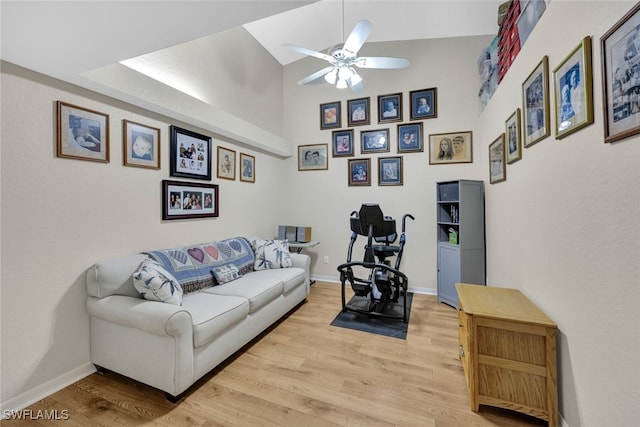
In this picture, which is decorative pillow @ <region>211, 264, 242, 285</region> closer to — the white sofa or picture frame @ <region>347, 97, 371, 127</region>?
the white sofa

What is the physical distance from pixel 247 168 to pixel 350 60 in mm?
2164

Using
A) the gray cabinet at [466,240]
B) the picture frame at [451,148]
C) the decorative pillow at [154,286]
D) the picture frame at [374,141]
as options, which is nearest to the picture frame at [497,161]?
the gray cabinet at [466,240]

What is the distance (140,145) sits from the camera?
2463mm

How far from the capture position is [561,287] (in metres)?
1.48

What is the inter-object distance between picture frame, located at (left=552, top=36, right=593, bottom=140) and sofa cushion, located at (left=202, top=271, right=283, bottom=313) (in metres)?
2.57

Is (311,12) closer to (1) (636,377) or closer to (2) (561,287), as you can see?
(2) (561,287)

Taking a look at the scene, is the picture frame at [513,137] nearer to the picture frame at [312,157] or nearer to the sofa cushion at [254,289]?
the sofa cushion at [254,289]

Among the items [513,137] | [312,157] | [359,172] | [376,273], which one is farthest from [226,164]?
[513,137]

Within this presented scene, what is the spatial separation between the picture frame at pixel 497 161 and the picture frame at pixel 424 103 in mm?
1196

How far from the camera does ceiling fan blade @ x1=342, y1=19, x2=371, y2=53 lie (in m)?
2.14

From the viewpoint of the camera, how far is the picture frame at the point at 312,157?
4562 millimetres

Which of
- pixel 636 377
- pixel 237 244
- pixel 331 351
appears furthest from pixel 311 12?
pixel 636 377

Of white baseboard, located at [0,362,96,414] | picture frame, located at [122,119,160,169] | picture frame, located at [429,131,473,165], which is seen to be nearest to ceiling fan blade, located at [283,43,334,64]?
picture frame, located at [122,119,160,169]

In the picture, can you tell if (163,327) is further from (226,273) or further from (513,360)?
(513,360)
